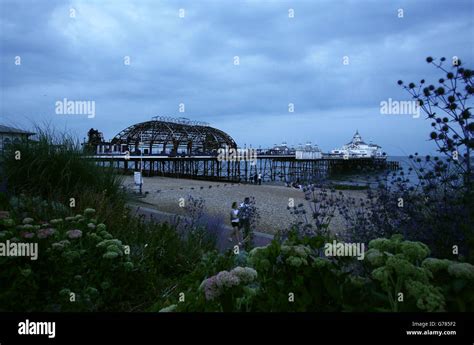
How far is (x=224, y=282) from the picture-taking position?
6.88 ft

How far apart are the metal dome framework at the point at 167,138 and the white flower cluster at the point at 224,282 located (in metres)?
59.8

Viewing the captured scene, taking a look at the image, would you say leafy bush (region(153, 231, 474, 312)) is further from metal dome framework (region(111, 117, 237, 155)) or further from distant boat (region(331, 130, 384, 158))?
metal dome framework (region(111, 117, 237, 155))

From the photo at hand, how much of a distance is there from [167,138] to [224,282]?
66.9 m

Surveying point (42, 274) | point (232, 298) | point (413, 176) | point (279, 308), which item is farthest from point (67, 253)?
point (413, 176)

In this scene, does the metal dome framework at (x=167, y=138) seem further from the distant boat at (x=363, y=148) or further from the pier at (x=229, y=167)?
the distant boat at (x=363, y=148)

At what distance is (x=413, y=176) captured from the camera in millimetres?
5570

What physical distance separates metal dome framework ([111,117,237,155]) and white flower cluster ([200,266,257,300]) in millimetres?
59767

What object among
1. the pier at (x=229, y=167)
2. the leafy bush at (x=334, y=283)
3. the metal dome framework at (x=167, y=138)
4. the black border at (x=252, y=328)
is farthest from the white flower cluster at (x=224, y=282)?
the metal dome framework at (x=167, y=138)

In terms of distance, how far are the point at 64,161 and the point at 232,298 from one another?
5381 mm

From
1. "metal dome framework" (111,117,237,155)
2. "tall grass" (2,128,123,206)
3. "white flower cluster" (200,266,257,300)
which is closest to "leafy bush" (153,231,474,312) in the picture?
"white flower cluster" (200,266,257,300)

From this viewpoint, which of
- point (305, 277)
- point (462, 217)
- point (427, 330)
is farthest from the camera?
point (462, 217)

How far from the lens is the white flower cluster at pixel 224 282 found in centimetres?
210

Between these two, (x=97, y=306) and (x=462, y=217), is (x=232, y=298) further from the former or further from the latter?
(x=462, y=217)

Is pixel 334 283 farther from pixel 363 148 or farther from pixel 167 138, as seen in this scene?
pixel 167 138
